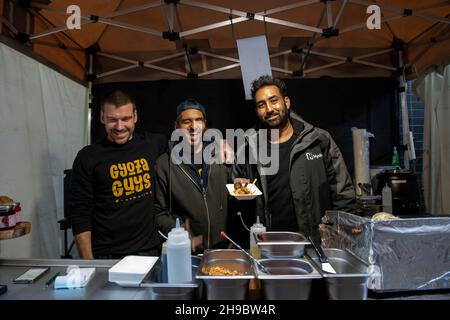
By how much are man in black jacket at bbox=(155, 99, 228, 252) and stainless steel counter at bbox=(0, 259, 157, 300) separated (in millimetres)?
504

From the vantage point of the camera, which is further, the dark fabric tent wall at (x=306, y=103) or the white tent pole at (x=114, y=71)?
the dark fabric tent wall at (x=306, y=103)

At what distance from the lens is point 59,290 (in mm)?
932

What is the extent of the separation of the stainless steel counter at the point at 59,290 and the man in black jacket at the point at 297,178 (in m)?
0.88

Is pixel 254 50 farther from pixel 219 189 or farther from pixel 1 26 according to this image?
pixel 1 26

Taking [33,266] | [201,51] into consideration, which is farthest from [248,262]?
[201,51]

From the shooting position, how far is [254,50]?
222 centimetres

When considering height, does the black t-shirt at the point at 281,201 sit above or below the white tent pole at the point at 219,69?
below

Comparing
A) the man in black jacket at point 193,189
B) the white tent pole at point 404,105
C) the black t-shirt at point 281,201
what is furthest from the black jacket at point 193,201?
the white tent pole at point 404,105

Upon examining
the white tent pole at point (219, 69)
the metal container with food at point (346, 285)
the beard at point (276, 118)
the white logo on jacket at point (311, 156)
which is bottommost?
the metal container with food at point (346, 285)

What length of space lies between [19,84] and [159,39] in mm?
1234

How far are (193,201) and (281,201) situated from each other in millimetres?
539

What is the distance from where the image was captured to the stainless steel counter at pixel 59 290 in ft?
2.93

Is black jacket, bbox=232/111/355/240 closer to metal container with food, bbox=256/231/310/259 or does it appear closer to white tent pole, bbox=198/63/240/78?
metal container with food, bbox=256/231/310/259

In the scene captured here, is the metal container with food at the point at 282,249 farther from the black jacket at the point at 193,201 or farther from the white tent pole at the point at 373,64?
the white tent pole at the point at 373,64
